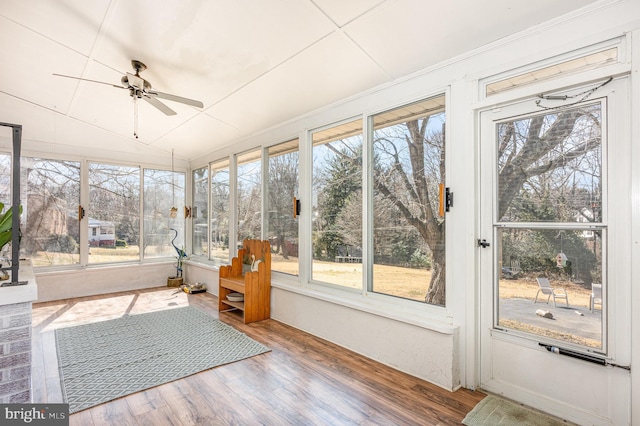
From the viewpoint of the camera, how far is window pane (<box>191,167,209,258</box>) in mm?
6054

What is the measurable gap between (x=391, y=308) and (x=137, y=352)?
2424 millimetres

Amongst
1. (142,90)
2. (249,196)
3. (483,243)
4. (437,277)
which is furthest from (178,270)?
(483,243)

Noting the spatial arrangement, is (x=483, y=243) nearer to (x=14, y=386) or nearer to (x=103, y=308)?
(x=14, y=386)

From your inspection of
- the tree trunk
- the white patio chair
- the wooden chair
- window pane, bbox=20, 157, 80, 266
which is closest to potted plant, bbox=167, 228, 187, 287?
window pane, bbox=20, 157, 80, 266

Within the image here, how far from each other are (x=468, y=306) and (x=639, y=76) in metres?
1.70

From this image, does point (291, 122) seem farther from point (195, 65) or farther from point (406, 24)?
point (406, 24)

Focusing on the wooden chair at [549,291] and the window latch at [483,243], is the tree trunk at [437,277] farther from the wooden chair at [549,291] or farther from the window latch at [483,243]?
the wooden chair at [549,291]

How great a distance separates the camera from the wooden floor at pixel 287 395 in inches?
82.0

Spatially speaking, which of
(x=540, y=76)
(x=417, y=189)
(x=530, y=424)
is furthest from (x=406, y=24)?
(x=530, y=424)

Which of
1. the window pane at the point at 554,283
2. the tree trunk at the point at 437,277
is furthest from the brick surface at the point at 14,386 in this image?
the window pane at the point at 554,283

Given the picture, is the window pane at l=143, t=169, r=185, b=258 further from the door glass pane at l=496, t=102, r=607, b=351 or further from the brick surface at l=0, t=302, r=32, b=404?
the door glass pane at l=496, t=102, r=607, b=351

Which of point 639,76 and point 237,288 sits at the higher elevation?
point 639,76

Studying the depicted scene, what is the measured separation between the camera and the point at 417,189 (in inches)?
110

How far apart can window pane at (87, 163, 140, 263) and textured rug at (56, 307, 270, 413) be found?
2022 millimetres
